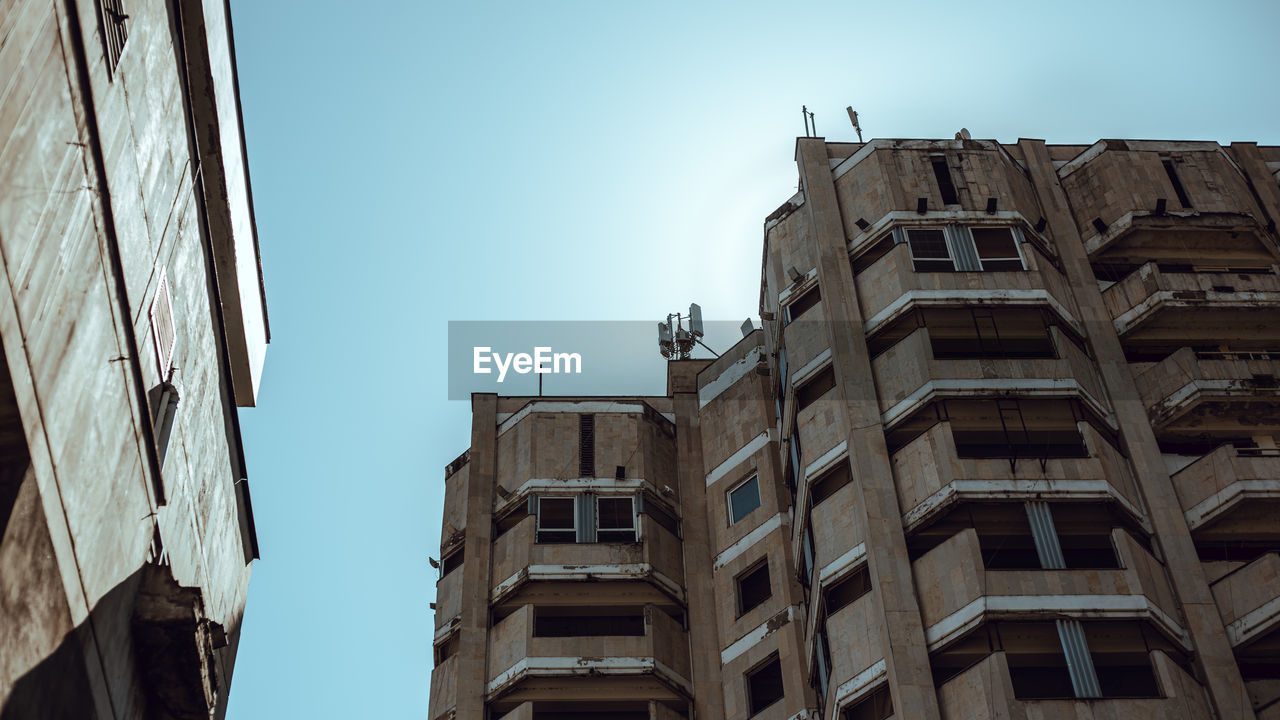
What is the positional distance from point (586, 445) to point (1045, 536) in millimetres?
16001

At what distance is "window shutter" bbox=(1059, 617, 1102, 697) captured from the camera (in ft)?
94.0

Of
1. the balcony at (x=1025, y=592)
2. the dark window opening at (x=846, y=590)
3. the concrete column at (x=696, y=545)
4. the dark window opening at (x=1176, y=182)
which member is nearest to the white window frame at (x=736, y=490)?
the concrete column at (x=696, y=545)

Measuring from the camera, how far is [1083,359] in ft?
118

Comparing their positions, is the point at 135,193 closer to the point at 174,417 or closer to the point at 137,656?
the point at 174,417

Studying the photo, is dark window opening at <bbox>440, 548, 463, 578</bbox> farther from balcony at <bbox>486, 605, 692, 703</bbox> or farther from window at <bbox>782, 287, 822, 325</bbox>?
window at <bbox>782, 287, 822, 325</bbox>

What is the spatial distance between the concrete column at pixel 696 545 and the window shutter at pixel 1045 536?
1066 centimetres

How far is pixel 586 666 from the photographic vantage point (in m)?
37.8

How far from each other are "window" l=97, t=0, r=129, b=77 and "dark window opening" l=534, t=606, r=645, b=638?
2339 cm

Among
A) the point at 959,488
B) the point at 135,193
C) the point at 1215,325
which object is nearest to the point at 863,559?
the point at 959,488

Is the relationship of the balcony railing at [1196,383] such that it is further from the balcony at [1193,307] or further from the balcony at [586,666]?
the balcony at [586,666]

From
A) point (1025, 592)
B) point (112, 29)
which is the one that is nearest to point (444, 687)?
point (1025, 592)

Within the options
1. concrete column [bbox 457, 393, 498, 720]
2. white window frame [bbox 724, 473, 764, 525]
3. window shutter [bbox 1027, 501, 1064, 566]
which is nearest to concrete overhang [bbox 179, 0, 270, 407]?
concrete column [bbox 457, 393, 498, 720]

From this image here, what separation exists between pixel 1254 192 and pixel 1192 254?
353 cm

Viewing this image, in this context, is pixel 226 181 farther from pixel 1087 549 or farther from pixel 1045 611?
pixel 1087 549
